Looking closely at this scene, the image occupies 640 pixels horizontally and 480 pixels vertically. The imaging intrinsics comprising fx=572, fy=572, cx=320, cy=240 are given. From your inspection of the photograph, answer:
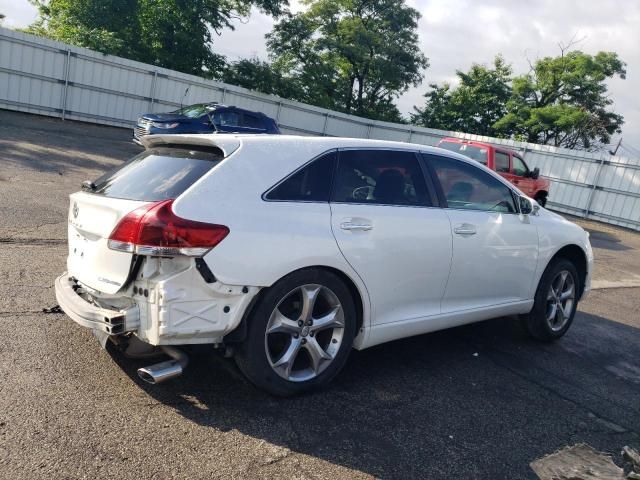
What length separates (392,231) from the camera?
3.92m

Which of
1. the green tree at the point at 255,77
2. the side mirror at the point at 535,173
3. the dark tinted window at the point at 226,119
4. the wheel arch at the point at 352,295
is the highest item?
the green tree at the point at 255,77

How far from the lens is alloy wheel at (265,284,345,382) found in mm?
3490

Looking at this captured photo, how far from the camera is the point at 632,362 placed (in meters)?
5.35

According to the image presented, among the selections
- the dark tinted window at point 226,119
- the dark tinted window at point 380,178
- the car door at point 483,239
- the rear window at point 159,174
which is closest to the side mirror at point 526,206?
the car door at point 483,239

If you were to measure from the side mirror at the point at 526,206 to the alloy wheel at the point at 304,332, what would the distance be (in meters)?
2.32

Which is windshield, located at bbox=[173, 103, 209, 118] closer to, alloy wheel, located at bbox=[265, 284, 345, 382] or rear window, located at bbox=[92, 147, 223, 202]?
rear window, located at bbox=[92, 147, 223, 202]

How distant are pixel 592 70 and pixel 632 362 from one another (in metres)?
31.1

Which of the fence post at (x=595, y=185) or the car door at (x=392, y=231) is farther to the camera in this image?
the fence post at (x=595, y=185)

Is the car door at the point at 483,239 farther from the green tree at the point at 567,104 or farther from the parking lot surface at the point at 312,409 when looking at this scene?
the green tree at the point at 567,104

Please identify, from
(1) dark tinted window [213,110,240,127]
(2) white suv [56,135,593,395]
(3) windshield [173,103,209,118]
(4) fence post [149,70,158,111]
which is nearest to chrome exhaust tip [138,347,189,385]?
(2) white suv [56,135,593,395]

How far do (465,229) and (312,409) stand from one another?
187 centimetres

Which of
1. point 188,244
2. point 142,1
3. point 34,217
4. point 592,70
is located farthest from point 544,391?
point 592,70

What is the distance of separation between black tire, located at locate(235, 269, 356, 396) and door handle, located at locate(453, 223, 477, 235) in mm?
1155

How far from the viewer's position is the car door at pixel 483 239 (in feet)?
14.6
